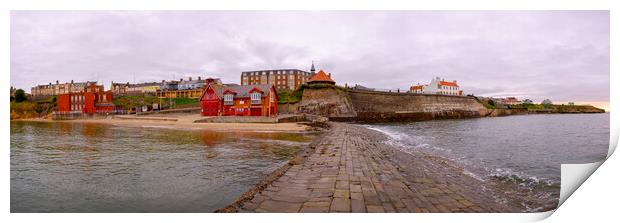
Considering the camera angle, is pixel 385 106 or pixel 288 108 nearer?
pixel 288 108

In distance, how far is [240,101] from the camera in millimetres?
29906

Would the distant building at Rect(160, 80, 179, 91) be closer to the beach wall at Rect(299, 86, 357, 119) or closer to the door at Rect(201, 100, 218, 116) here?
the door at Rect(201, 100, 218, 116)

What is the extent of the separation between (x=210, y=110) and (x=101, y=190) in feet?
90.3

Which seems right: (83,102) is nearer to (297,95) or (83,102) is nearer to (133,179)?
→ (297,95)

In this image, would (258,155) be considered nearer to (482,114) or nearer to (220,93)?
(220,93)

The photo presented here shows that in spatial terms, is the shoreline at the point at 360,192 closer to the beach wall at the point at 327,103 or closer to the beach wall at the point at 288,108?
the beach wall at the point at 327,103

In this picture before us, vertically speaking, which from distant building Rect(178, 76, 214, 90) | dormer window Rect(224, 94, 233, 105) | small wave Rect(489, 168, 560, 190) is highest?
distant building Rect(178, 76, 214, 90)

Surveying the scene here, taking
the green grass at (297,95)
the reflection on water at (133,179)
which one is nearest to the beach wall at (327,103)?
the green grass at (297,95)

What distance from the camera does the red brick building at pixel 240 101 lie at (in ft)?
95.3

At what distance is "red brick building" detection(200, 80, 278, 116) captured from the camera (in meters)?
29.0

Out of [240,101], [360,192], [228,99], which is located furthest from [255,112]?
[360,192]

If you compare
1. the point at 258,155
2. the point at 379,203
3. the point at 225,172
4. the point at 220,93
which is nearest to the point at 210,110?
the point at 220,93

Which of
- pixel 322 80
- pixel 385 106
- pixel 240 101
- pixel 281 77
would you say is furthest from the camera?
pixel 281 77

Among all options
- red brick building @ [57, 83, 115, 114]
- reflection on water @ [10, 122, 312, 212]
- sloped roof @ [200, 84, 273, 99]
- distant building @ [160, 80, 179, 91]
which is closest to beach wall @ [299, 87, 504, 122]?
sloped roof @ [200, 84, 273, 99]
